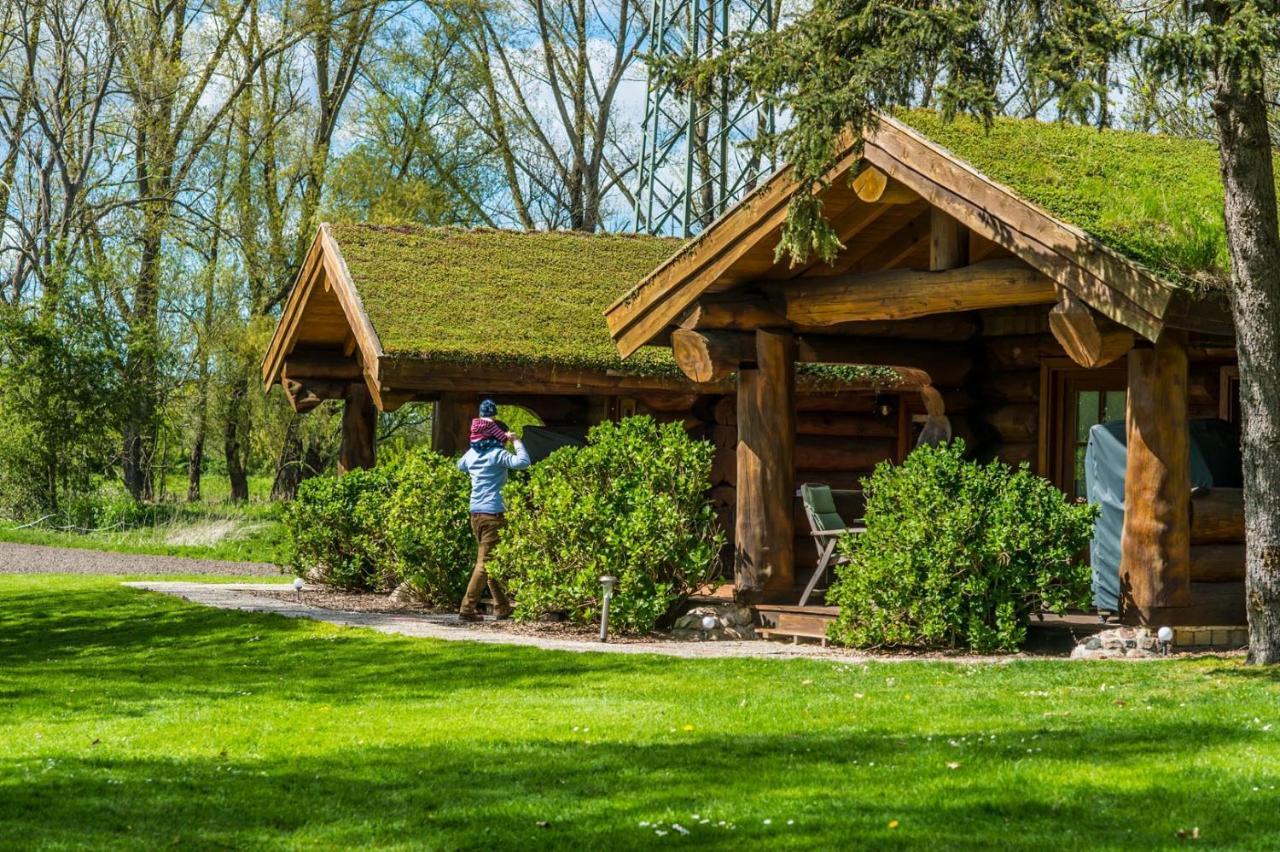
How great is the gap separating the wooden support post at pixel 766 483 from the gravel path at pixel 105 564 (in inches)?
390

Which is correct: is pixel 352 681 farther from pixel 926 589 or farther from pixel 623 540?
pixel 926 589

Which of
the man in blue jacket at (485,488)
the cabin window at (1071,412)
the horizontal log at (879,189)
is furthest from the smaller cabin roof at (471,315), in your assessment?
the horizontal log at (879,189)

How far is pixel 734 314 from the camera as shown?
13.0 m

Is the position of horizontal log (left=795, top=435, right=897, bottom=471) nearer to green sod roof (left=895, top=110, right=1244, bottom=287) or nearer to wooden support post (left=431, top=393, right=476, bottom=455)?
wooden support post (left=431, top=393, right=476, bottom=455)

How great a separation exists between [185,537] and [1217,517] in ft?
59.8

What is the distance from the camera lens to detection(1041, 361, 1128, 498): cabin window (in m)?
15.1

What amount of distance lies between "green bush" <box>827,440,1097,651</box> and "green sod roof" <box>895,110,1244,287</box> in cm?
177

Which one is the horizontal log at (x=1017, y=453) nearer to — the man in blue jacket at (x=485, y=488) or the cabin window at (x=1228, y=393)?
the cabin window at (x=1228, y=393)

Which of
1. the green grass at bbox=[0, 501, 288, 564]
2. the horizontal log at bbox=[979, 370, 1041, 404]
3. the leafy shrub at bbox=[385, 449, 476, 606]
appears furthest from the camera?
the green grass at bbox=[0, 501, 288, 564]

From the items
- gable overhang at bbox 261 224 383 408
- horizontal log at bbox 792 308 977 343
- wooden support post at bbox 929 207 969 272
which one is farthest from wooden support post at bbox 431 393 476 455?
wooden support post at bbox 929 207 969 272

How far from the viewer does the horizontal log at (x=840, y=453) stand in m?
18.4

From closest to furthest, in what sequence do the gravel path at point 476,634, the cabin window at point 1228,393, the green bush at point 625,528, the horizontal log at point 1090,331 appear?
1. the horizontal log at point 1090,331
2. the gravel path at point 476,634
3. the green bush at point 625,528
4. the cabin window at point 1228,393

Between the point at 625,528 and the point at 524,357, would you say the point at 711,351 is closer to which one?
the point at 625,528

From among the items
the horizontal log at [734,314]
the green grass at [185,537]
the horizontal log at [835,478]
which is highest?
the horizontal log at [734,314]
